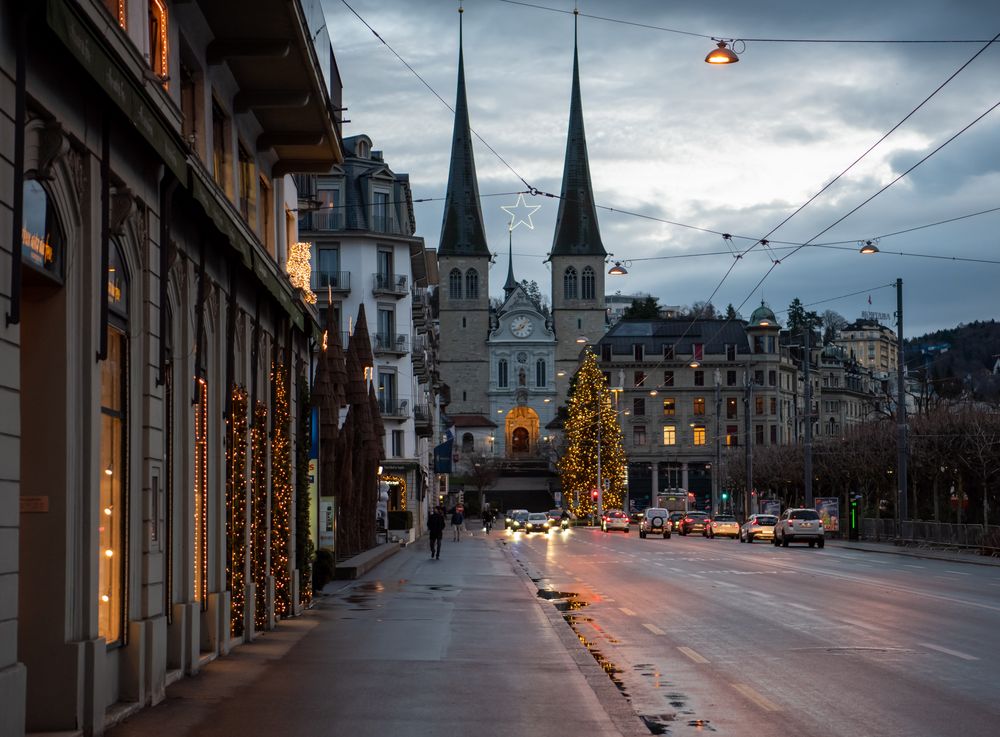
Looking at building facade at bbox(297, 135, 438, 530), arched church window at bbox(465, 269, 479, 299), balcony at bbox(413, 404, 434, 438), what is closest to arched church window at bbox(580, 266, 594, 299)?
arched church window at bbox(465, 269, 479, 299)

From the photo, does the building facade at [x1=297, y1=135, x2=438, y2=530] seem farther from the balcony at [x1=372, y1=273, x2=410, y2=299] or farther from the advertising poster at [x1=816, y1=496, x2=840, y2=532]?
the advertising poster at [x1=816, y1=496, x2=840, y2=532]

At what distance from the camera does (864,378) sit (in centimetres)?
19362

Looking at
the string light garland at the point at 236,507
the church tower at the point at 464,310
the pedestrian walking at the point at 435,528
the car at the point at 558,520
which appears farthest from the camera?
the church tower at the point at 464,310

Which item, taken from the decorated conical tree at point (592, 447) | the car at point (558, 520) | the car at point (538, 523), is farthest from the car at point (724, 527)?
the decorated conical tree at point (592, 447)

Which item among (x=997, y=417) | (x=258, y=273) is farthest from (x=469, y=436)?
(x=258, y=273)

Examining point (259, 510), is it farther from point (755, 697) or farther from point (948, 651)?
point (948, 651)

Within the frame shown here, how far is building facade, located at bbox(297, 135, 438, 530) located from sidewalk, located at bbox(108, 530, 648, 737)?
5511 centimetres

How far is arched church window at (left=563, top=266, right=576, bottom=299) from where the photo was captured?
177m

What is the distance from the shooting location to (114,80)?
34.2 feet

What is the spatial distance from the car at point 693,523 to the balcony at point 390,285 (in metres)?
20.4

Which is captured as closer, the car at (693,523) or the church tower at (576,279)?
the car at (693,523)

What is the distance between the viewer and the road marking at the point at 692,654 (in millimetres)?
16953

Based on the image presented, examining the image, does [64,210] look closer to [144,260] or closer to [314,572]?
[144,260]

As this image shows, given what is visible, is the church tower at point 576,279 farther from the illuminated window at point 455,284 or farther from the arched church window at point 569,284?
the illuminated window at point 455,284
